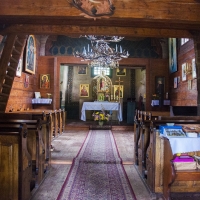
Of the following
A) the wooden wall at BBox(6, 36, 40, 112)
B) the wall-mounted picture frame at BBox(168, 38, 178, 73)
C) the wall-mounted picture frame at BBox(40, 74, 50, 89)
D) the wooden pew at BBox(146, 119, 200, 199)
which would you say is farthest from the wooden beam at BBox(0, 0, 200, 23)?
the wall-mounted picture frame at BBox(40, 74, 50, 89)

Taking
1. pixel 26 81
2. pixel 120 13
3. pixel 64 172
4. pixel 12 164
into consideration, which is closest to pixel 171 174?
pixel 12 164

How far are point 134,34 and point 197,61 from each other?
85.1 inches

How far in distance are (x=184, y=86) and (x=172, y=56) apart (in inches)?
87.7

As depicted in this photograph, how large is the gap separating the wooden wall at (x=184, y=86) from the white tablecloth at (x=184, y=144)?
20.2 feet

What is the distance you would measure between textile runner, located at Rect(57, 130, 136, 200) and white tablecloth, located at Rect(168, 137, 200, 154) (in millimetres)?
1040

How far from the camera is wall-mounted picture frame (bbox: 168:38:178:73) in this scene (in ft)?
36.9

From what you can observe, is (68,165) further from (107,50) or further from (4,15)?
(107,50)

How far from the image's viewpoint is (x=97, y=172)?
15.5ft

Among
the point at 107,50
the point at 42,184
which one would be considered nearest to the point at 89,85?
the point at 107,50

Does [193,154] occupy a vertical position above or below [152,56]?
below

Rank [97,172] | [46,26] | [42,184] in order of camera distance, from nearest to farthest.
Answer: [42,184], [97,172], [46,26]

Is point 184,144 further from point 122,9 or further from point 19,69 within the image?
point 19,69

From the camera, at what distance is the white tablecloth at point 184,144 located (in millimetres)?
3086

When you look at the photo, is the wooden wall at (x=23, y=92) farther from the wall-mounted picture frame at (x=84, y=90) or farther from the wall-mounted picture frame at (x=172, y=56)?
the wall-mounted picture frame at (x=172, y=56)
